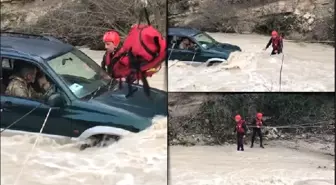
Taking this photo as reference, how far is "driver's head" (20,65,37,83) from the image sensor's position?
6.06 ft

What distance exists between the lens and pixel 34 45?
6.16ft

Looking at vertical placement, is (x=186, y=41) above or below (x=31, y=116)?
above

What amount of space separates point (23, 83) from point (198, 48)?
64cm

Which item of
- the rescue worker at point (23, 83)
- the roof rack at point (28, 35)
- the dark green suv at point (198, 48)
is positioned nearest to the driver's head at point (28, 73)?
the rescue worker at point (23, 83)

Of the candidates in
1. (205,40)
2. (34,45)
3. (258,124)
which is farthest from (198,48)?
(34,45)

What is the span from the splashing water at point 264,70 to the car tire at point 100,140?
0.31 m

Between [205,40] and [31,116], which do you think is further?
[205,40]

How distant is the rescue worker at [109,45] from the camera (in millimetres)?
1955

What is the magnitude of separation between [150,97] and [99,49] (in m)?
0.25

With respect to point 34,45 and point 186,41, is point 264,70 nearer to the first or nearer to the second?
point 186,41

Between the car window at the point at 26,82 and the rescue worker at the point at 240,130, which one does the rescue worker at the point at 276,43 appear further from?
the car window at the point at 26,82

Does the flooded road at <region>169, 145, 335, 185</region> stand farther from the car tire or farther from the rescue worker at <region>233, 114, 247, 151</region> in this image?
the car tire

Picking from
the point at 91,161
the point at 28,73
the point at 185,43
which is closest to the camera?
the point at 28,73

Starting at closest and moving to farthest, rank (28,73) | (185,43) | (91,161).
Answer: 1. (28,73)
2. (91,161)
3. (185,43)
